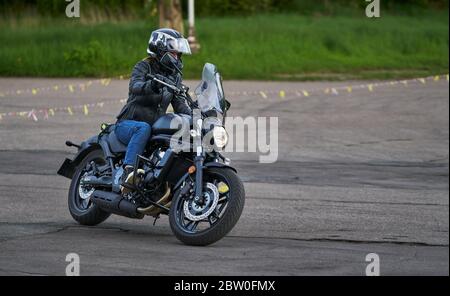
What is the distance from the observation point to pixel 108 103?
2397cm

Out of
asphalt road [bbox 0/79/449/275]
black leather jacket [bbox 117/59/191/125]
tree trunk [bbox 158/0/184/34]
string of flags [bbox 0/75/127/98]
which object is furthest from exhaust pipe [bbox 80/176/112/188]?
tree trunk [bbox 158/0/184/34]

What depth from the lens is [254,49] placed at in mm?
31578

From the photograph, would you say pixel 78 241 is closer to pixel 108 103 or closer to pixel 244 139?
pixel 244 139

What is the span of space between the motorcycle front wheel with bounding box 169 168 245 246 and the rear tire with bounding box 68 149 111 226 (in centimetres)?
126

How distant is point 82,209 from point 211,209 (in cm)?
197

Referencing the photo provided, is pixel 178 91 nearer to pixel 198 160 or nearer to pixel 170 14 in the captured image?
pixel 198 160

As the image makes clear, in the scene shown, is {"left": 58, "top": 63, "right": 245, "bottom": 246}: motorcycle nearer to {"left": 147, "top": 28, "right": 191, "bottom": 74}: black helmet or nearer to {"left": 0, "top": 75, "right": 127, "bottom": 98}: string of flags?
{"left": 147, "top": 28, "right": 191, "bottom": 74}: black helmet

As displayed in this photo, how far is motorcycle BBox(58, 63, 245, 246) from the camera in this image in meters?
10.5

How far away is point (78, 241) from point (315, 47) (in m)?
22.5

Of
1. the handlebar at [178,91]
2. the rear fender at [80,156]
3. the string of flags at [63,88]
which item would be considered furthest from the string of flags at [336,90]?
the handlebar at [178,91]

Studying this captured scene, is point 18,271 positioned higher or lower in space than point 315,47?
lower

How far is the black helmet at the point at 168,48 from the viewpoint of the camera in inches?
440

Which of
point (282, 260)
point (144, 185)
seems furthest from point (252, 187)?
point (282, 260)

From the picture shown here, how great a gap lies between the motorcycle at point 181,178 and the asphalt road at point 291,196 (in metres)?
0.23
